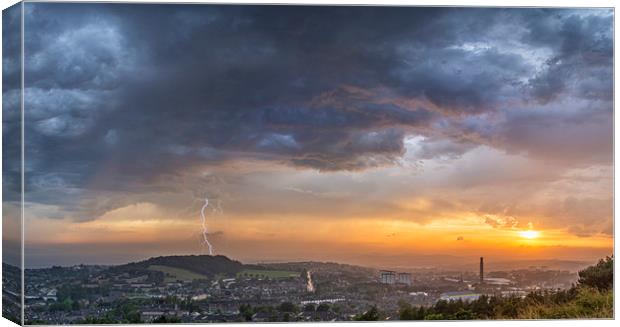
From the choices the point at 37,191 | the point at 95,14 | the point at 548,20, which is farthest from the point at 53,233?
the point at 548,20

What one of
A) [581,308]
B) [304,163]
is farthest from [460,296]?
[304,163]

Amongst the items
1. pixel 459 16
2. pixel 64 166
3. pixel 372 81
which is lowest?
pixel 64 166

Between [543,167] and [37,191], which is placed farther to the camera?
[543,167]

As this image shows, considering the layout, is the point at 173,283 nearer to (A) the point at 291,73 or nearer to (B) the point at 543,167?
(A) the point at 291,73

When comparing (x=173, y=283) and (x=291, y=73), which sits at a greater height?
(x=291, y=73)

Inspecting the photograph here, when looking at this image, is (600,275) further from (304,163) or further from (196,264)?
(196,264)

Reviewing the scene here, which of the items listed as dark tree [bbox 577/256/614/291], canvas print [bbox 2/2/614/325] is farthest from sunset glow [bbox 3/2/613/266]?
dark tree [bbox 577/256/614/291]
